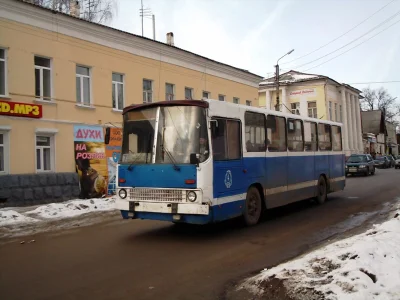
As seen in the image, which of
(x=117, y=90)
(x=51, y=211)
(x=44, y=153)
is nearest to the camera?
(x=51, y=211)

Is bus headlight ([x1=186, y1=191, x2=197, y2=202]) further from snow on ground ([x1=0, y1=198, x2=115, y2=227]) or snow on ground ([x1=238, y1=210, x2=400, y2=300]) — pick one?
snow on ground ([x1=0, y1=198, x2=115, y2=227])

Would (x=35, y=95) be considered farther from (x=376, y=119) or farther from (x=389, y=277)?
(x=376, y=119)

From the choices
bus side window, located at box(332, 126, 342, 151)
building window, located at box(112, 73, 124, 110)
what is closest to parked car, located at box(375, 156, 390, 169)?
bus side window, located at box(332, 126, 342, 151)

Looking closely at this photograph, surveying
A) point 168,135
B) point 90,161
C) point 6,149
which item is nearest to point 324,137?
point 168,135

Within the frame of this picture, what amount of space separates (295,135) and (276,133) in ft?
4.30

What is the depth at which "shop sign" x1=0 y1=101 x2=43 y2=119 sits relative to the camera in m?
14.1

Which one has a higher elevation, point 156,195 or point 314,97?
point 314,97

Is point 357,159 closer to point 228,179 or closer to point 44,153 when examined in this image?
point 44,153

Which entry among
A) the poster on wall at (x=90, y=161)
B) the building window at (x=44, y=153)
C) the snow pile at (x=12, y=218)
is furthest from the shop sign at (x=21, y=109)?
the snow pile at (x=12, y=218)

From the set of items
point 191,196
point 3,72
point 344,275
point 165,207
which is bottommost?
point 344,275

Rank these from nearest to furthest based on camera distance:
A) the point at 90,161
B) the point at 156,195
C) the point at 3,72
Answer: the point at 156,195 → the point at 3,72 → the point at 90,161

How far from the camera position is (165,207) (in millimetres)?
7953

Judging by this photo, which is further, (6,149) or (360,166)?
(360,166)

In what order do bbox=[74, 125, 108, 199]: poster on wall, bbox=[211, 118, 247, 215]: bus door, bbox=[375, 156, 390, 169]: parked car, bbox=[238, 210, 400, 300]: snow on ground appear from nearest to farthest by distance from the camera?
bbox=[238, 210, 400, 300]: snow on ground → bbox=[211, 118, 247, 215]: bus door → bbox=[74, 125, 108, 199]: poster on wall → bbox=[375, 156, 390, 169]: parked car
